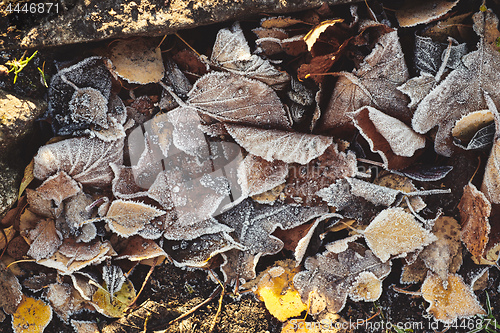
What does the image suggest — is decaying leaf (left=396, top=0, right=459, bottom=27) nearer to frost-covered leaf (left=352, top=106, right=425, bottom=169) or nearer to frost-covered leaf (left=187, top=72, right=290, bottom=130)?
frost-covered leaf (left=352, top=106, right=425, bottom=169)

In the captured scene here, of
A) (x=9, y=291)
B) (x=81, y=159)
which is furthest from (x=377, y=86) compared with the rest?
(x=9, y=291)

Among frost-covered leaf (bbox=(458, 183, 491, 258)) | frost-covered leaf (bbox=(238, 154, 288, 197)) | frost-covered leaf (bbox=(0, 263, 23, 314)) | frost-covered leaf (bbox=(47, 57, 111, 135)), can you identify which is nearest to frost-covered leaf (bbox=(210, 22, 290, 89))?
frost-covered leaf (bbox=(238, 154, 288, 197))

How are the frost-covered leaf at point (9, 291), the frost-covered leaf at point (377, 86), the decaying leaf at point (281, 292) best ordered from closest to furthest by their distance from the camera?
the frost-covered leaf at point (377, 86)
the frost-covered leaf at point (9, 291)
the decaying leaf at point (281, 292)

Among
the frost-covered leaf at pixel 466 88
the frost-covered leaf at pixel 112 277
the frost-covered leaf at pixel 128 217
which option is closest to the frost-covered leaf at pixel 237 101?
the frost-covered leaf at pixel 128 217

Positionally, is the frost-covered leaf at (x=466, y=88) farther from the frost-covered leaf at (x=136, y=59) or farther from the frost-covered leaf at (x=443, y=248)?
the frost-covered leaf at (x=136, y=59)

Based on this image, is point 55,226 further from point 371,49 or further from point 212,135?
point 371,49

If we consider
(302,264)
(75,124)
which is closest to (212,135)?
(75,124)
